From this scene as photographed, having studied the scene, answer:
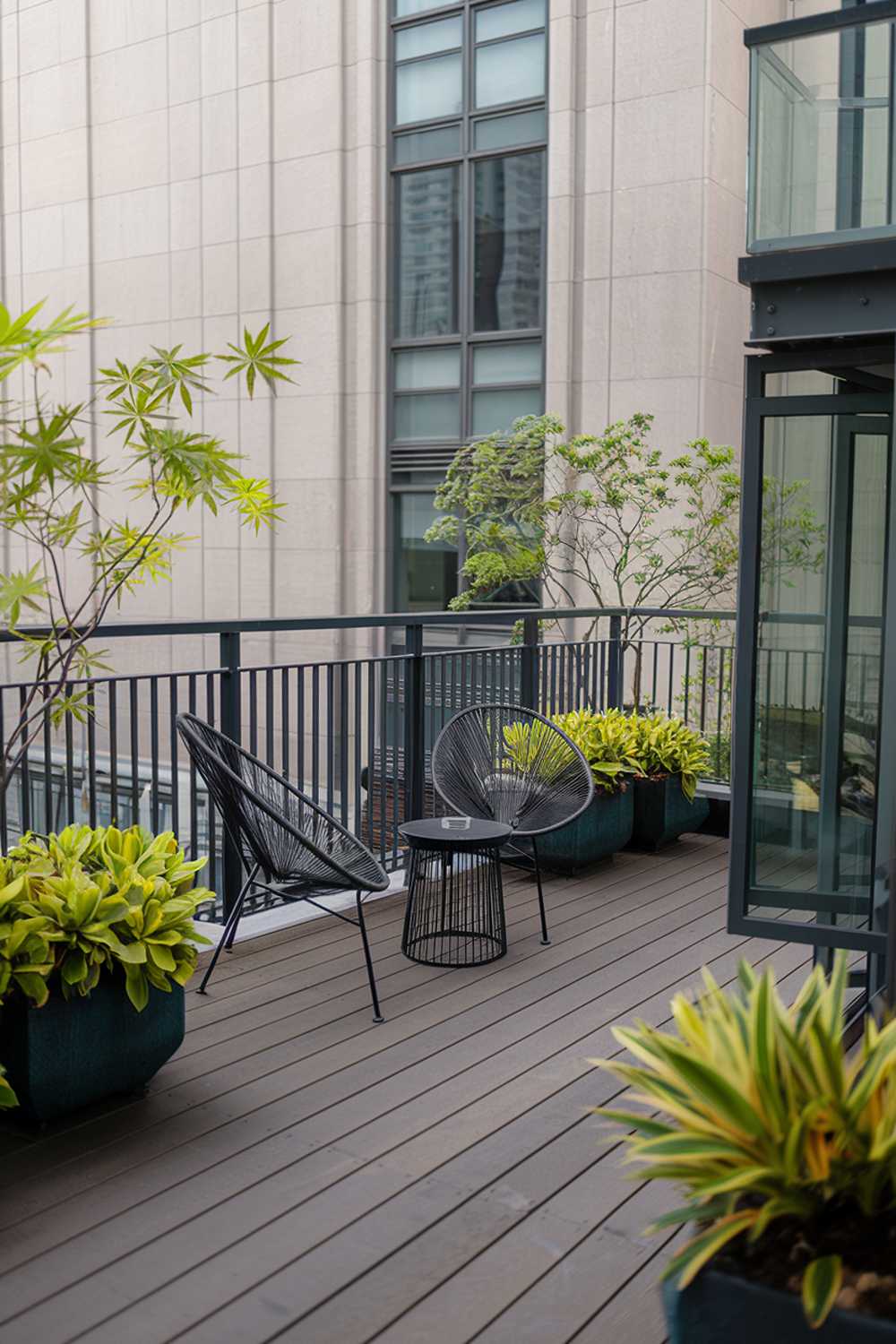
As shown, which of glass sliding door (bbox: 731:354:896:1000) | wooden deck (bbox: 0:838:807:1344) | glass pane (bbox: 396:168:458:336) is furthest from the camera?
glass pane (bbox: 396:168:458:336)

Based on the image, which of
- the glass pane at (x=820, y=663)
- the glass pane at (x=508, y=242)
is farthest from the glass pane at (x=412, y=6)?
the glass pane at (x=820, y=663)

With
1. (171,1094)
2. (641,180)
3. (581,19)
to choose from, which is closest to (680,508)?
(641,180)

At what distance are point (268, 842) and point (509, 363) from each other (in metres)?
9.68

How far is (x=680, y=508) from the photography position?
444 inches

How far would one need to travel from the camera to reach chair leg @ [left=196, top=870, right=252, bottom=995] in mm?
4035

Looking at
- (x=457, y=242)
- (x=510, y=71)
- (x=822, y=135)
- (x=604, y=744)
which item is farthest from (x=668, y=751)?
(x=510, y=71)

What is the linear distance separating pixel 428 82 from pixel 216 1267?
42.3 feet

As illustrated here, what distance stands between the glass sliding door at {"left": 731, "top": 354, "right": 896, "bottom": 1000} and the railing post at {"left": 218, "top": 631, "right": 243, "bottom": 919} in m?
2.03

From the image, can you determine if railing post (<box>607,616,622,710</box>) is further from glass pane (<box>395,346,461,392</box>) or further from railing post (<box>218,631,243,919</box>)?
glass pane (<box>395,346,461,392</box>)

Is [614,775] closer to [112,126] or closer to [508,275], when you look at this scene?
[508,275]

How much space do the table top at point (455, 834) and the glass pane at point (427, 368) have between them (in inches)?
361

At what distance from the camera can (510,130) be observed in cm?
1255

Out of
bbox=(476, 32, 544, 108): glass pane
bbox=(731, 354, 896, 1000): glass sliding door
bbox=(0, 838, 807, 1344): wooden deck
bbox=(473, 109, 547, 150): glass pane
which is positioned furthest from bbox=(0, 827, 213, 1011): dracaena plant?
bbox=(476, 32, 544, 108): glass pane

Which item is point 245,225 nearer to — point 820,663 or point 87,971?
point 820,663
